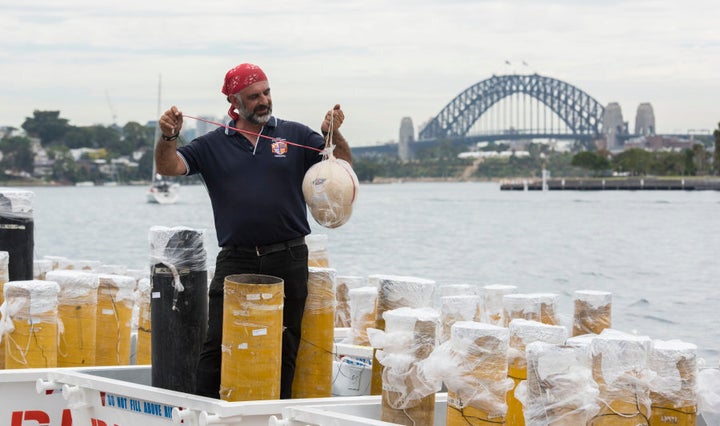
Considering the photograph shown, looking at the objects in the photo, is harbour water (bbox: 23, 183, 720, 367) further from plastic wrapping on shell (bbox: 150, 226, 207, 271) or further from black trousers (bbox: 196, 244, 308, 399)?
plastic wrapping on shell (bbox: 150, 226, 207, 271)

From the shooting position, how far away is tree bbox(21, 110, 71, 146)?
6275 inches

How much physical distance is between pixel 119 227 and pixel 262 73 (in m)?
62.9

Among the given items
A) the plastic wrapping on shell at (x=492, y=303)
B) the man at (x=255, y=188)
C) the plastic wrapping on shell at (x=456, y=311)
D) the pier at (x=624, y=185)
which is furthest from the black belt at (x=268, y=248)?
the pier at (x=624, y=185)

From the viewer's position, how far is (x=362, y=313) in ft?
30.5

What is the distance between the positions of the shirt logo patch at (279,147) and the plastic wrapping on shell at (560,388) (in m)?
2.10

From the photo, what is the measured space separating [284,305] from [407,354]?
112 cm

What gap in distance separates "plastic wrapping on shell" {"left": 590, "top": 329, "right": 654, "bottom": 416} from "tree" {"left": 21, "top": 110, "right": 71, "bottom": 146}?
160 m

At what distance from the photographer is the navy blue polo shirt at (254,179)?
672 cm

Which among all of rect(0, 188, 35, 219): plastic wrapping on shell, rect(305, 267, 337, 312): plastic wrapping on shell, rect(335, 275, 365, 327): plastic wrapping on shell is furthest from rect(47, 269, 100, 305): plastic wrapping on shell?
rect(335, 275, 365, 327): plastic wrapping on shell

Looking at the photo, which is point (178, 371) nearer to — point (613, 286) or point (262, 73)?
point (262, 73)

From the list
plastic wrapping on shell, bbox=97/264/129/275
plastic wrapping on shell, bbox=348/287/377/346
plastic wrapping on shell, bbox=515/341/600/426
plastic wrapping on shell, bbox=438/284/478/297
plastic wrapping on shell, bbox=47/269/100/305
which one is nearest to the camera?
plastic wrapping on shell, bbox=515/341/600/426

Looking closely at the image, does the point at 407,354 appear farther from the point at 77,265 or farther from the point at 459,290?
the point at 77,265

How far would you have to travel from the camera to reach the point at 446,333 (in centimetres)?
756

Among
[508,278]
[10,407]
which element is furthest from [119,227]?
[10,407]
